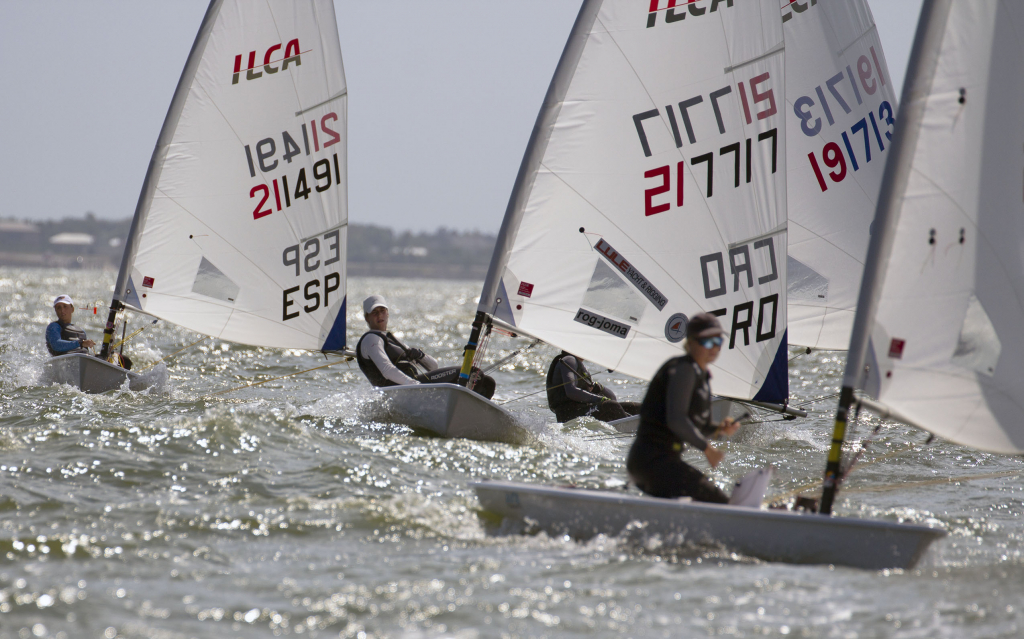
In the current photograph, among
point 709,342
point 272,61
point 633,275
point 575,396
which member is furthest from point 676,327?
point 272,61

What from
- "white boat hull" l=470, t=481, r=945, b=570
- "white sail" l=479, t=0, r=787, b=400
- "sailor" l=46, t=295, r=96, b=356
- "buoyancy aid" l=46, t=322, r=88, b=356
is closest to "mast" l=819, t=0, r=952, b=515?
"white boat hull" l=470, t=481, r=945, b=570

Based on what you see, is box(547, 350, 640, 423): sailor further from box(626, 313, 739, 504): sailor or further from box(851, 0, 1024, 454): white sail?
box(851, 0, 1024, 454): white sail

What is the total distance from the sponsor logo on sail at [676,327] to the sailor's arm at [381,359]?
1.93 m

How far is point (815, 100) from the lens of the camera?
34.0 feet

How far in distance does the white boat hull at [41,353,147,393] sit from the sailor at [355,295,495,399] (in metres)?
2.34

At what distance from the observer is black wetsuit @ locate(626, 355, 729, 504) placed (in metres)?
4.51

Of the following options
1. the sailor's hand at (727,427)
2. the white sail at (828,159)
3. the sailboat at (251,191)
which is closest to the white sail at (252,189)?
the sailboat at (251,191)

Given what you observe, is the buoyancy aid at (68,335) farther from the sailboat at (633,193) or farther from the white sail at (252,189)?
the sailboat at (633,193)

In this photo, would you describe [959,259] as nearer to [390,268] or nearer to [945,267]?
[945,267]

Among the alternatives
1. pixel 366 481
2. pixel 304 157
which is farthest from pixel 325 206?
pixel 366 481

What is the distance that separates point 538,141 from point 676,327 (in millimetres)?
1690

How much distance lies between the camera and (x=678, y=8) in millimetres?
7465

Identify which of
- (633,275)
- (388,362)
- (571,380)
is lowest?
(571,380)

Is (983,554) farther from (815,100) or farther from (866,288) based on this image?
(815,100)
